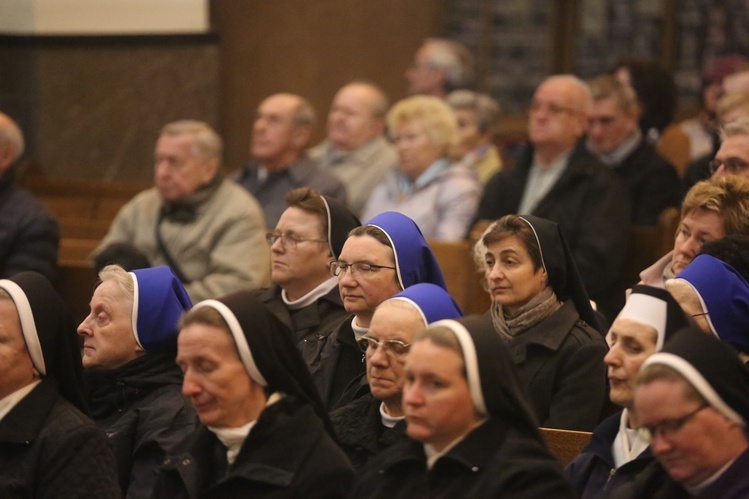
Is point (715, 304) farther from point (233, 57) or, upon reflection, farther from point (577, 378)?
point (233, 57)

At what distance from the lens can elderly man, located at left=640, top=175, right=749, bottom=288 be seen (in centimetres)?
462

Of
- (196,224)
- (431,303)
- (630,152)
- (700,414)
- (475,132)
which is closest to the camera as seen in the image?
(700,414)

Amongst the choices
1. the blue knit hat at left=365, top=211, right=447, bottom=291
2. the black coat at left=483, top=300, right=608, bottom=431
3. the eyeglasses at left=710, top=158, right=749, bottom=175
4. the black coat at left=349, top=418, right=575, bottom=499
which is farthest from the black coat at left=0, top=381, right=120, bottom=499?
the eyeglasses at left=710, top=158, right=749, bottom=175

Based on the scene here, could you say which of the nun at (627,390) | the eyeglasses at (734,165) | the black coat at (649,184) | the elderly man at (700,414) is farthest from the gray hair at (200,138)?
the elderly man at (700,414)

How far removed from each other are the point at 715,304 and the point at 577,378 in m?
0.65

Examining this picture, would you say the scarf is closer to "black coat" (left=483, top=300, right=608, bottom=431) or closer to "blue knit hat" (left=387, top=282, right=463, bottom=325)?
"black coat" (left=483, top=300, right=608, bottom=431)

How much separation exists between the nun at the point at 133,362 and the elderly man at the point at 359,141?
432cm

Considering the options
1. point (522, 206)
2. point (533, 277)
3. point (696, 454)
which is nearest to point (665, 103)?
point (522, 206)

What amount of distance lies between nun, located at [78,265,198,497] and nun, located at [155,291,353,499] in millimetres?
759

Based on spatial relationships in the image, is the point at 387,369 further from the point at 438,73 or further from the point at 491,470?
the point at 438,73

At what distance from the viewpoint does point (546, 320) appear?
15.0 ft

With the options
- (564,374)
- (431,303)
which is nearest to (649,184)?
(564,374)

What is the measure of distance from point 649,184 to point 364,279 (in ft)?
10.6

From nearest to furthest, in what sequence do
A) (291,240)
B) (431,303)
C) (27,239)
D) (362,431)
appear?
(431,303)
(362,431)
(291,240)
(27,239)
